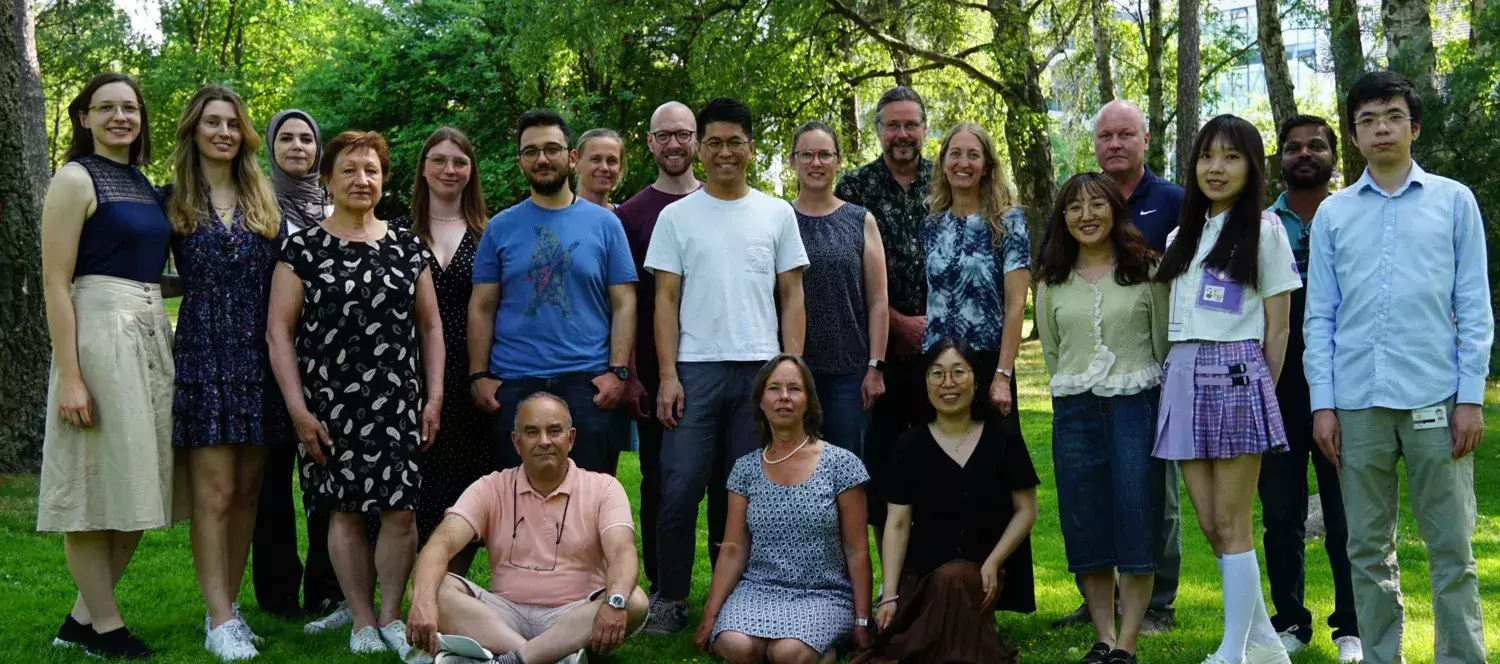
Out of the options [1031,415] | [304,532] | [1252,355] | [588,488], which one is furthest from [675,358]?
[1031,415]

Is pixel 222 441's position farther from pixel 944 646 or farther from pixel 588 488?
pixel 944 646

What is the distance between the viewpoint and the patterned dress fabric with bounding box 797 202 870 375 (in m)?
5.72

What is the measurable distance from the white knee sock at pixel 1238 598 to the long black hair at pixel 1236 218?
1.02 m

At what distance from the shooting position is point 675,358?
557 cm

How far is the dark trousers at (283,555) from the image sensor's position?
238 inches

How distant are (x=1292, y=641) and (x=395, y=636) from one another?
3.73 m

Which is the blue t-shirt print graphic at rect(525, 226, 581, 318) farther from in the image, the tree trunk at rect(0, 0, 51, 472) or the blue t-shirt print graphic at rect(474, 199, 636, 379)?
the tree trunk at rect(0, 0, 51, 472)

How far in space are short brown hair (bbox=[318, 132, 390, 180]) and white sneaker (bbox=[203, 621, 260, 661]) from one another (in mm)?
1928

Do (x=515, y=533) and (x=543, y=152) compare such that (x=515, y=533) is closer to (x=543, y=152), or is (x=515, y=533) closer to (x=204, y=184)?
(x=543, y=152)

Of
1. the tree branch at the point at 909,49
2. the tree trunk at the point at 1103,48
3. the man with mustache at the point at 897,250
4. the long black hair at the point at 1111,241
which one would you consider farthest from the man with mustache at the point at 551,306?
the tree trunk at the point at 1103,48

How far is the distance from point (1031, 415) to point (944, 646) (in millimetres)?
10605

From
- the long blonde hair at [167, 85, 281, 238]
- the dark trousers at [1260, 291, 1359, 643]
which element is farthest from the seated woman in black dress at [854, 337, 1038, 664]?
the long blonde hair at [167, 85, 281, 238]

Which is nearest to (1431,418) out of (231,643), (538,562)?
(538,562)

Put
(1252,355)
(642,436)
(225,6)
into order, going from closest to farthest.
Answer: (1252,355) → (642,436) → (225,6)
